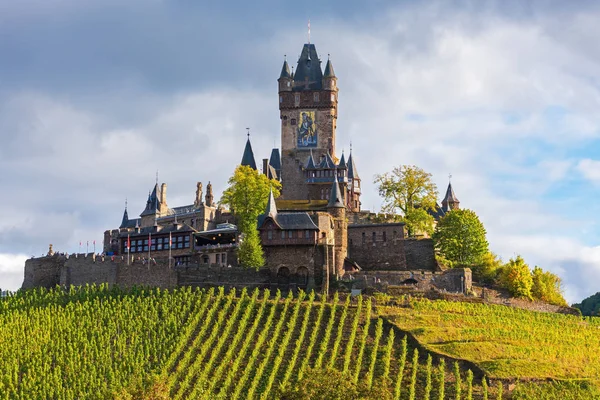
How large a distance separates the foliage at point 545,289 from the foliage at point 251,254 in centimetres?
2241

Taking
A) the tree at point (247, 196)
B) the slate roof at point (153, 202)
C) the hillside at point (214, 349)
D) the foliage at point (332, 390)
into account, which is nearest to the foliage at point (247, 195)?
the tree at point (247, 196)

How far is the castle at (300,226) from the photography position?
80625mm

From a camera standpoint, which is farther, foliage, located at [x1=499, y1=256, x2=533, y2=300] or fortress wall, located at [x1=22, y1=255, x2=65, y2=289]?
fortress wall, located at [x1=22, y1=255, x2=65, y2=289]

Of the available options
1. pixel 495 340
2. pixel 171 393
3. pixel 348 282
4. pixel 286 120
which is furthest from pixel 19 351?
pixel 286 120

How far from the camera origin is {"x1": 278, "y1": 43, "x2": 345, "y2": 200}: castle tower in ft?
341

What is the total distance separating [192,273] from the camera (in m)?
82.3

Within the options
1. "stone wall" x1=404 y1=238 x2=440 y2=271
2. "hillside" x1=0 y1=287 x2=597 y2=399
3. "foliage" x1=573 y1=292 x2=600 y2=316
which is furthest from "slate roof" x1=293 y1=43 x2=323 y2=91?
"foliage" x1=573 y1=292 x2=600 y2=316

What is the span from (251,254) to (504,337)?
20108 millimetres

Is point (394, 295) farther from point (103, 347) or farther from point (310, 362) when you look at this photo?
point (103, 347)

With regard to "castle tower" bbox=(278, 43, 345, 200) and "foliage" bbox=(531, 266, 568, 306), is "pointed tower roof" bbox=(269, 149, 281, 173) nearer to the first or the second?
"castle tower" bbox=(278, 43, 345, 200)

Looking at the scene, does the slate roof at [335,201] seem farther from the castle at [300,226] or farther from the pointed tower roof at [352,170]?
the pointed tower roof at [352,170]

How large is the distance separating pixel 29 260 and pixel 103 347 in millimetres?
27576

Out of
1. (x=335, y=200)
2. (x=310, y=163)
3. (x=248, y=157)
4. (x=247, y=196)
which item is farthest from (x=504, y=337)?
(x=248, y=157)

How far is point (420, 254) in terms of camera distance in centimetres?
8700
